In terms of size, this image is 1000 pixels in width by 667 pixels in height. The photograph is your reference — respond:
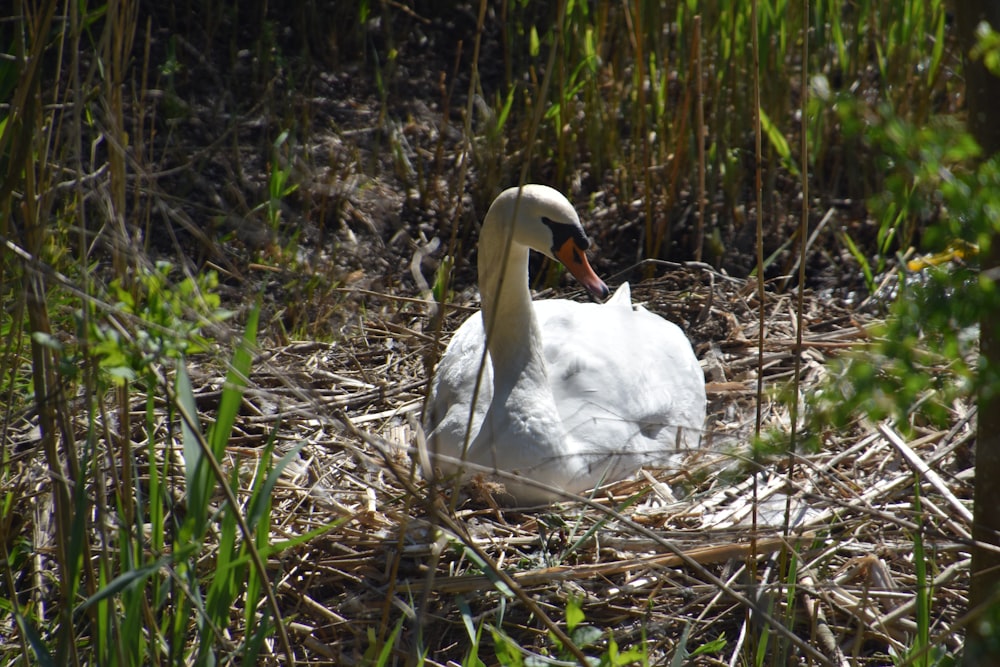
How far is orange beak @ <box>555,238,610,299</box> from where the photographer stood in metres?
2.77

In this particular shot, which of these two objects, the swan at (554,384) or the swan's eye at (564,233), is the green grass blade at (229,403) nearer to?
the swan at (554,384)

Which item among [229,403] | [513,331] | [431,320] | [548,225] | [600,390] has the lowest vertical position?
[431,320]

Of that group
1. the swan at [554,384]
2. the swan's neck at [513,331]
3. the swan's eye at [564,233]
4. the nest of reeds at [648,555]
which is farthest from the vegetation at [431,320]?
the swan's eye at [564,233]

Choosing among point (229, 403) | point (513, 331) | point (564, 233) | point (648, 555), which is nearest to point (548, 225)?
point (564, 233)

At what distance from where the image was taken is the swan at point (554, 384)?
2621mm

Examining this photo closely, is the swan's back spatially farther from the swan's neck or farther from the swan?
the swan's neck

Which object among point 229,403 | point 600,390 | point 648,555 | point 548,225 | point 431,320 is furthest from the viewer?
point 431,320

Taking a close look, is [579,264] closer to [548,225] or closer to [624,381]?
[548,225]

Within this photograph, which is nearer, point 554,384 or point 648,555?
point 648,555

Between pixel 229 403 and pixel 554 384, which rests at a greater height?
pixel 229 403

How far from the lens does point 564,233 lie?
2.76 m

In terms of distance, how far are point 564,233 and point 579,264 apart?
0.34ft

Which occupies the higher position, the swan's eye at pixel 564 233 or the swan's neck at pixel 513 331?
the swan's eye at pixel 564 233

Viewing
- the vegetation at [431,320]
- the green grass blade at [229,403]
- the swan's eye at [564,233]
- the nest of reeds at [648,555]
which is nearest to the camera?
the vegetation at [431,320]
